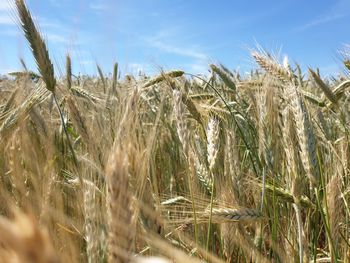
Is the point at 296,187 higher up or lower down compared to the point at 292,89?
lower down

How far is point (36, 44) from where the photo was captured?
1.90 m

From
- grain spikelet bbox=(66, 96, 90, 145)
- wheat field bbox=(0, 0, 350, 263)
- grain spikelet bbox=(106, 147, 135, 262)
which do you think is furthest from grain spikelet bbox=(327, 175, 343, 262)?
grain spikelet bbox=(106, 147, 135, 262)

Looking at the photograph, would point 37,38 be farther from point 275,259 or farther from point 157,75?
point 275,259

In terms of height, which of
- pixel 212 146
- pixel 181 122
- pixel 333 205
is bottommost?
pixel 333 205

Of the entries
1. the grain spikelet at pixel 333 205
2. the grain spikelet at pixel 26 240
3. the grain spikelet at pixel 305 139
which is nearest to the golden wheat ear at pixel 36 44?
the grain spikelet at pixel 305 139

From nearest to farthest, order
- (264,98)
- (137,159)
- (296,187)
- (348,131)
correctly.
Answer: (137,159) < (296,187) < (264,98) < (348,131)

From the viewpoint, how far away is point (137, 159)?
910 mm

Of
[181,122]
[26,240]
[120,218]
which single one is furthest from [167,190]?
[26,240]

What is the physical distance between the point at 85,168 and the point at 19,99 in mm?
924

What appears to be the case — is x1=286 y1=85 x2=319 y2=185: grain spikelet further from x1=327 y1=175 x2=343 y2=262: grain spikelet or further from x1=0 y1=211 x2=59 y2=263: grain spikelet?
x1=0 y1=211 x2=59 y2=263: grain spikelet

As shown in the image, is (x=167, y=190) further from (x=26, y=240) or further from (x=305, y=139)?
(x=26, y=240)

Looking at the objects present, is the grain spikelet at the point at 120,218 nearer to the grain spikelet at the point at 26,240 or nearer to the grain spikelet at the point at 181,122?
the grain spikelet at the point at 26,240

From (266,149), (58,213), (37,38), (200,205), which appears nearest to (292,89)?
(266,149)

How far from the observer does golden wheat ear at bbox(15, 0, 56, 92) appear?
6.18ft
